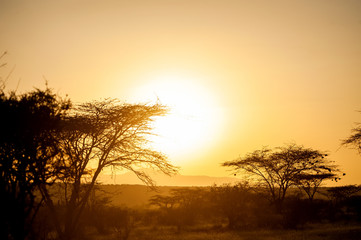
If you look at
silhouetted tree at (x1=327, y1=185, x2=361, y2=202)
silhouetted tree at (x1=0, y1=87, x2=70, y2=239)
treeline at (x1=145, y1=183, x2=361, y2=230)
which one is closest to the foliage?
treeline at (x1=145, y1=183, x2=361, y2=230)

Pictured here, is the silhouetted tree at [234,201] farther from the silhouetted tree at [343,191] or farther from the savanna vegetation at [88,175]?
the silhouetted tree at [343,191]

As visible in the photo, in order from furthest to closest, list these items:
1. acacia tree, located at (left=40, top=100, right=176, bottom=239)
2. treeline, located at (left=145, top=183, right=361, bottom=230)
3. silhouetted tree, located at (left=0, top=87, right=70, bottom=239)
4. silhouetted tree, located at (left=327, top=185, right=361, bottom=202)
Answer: silhouetted tree, located at (left=327, top=185, right=361, bottom=202), treeline, located at (left=145, top=183, right=361, bottom=230), acacia tree, located at (left=40, top=100, right=176, bottom=239), silhouetted tree, located at (left=0, top=87, right=70, bottom=239)

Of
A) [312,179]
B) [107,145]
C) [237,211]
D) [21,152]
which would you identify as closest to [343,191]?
[312,179]

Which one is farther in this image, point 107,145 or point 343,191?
point 343,191

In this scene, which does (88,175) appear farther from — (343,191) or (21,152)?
(343,191)

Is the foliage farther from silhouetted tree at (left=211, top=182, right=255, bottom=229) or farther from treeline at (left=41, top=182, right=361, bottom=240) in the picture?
silhouetted tree at (left=211, top=182, right=255, bottom=229)

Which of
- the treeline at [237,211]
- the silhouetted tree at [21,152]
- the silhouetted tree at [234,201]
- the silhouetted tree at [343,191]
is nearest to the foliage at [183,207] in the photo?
the treeline at [237,211]

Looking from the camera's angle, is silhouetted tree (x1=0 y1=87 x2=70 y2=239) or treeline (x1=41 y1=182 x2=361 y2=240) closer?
silhouetted tree (x1=0 y1=87 x2=70 y2=239)

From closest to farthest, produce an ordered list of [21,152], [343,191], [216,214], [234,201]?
[21,152] < [234,201] < [216,214] < [343,191]

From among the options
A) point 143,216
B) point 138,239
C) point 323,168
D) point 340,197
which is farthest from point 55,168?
point 340,197

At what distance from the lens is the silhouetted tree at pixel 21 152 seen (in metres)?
7.78

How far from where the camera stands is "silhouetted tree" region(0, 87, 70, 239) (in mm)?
7785

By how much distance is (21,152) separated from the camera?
345 inches

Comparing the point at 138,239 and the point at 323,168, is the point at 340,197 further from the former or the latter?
the point at 138,239
